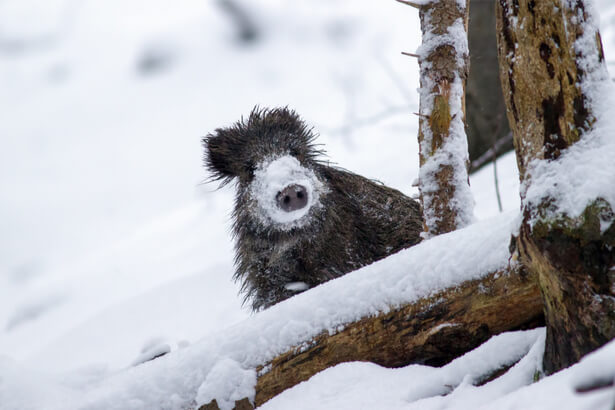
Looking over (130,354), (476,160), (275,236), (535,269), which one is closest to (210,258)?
(130,354)

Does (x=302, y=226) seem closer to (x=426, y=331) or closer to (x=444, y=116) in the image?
(x=444, y=116)

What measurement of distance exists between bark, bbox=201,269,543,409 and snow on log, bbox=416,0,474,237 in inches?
41.5

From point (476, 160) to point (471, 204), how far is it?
4385mm

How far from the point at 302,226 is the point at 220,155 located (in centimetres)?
87

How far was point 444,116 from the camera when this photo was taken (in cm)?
287

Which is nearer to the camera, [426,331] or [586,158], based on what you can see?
[586,158]

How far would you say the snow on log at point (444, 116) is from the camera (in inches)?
112

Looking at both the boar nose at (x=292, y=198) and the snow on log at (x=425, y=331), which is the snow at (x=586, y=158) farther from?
the boar nose at (x=292, y=198)

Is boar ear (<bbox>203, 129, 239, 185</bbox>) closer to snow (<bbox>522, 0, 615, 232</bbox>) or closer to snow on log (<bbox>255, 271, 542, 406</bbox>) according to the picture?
snow on log (<bbox>255, 271, 542, 406</bbox>)

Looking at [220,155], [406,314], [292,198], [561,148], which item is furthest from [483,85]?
[561,148]

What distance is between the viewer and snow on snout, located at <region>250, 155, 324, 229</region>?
334 centimetres

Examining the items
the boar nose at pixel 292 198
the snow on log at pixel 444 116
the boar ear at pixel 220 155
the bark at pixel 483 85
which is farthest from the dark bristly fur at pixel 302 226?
the bark at pixel 483 85

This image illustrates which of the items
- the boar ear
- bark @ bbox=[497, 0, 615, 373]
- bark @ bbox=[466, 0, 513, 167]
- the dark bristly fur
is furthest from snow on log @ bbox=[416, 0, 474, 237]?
bark @ bbox=[466, 0, 513, 167]

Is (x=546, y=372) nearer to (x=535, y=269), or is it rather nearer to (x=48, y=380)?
(x=535, y=269)
